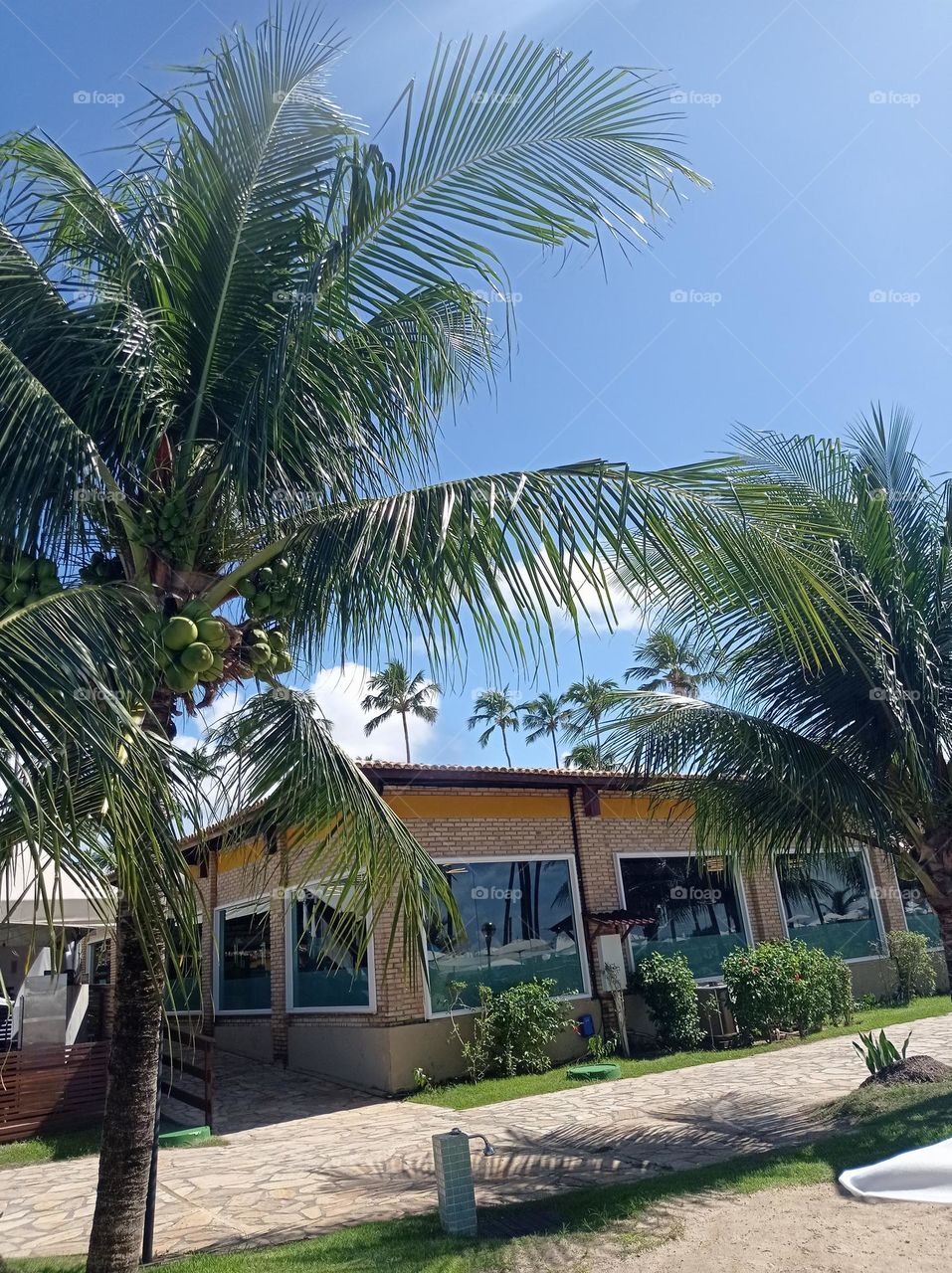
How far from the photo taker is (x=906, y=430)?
31.0 ft

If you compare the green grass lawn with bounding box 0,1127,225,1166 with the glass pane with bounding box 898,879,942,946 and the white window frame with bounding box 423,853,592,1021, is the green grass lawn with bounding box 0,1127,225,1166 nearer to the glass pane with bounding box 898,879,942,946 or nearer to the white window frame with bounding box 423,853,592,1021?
the white window frame with bounding box 423,853,592,1021

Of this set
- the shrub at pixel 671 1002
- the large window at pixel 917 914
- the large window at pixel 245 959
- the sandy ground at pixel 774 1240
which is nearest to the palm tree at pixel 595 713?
the sandy ground at pixel 774 1240

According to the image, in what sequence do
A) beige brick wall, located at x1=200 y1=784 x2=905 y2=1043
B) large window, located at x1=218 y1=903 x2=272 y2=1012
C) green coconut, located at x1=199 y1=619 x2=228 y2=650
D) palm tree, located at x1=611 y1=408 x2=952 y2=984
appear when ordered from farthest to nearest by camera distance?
large window, located at x1=218 y1=903 x2=272 y2=1012 → beige brick wall, located at x1=200 y1=784 x2=905 y2=1043 → palm tree, located at x1=611 y1=408 x2=952 y2=984 → green coconut, located at x1=199 y1=619 x2=228 y2=650

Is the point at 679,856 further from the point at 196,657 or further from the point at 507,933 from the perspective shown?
the point at 196,657

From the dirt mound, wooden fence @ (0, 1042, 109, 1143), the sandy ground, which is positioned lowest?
the sandy ground

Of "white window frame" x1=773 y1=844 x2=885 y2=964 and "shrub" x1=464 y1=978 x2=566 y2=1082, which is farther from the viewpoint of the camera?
"white window frame" x1=773 y1=844 x2=885 y2=964

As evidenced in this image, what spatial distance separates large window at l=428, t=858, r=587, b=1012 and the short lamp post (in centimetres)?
674

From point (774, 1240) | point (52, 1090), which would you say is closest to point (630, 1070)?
point (52, 1090)

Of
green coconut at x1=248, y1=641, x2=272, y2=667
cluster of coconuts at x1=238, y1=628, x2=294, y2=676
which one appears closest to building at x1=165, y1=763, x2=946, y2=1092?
cluster of coconuts at x1=238, y1=628, x2=294, y2=676

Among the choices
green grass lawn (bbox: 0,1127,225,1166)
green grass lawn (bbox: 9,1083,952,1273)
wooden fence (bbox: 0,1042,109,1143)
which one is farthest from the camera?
wooden fence (bbox: 0,1042,109,1143)

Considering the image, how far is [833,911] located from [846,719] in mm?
11528

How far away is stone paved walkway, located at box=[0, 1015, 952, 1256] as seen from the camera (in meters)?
6.82

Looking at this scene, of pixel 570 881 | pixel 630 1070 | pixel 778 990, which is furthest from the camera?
pixel 570 881

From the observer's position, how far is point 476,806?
45.4 ft
